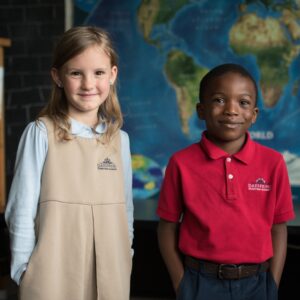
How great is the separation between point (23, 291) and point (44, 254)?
0.13m

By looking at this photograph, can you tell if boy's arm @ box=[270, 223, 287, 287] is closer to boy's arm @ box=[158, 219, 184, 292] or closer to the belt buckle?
the belt buckle

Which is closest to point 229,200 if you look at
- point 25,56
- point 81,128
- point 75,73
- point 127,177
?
point 127,177

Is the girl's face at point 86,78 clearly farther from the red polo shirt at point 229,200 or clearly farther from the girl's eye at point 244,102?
the girl's eye at point 244,102

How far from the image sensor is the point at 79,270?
1.67 metres

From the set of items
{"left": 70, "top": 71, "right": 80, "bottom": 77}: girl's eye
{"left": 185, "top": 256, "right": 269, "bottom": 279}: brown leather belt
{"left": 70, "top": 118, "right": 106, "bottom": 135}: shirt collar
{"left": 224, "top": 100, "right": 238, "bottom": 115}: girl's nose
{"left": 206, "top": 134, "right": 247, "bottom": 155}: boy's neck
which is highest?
{"left": 70, "top": 71, "right": 80, "bottom": 77}: girl's eye

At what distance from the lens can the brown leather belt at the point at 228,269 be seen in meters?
1.61

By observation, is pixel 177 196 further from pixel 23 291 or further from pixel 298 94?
pixel 298 94

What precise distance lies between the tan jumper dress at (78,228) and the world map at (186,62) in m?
1.42

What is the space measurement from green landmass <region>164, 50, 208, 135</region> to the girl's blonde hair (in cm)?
132

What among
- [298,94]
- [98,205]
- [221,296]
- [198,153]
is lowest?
[221,296]

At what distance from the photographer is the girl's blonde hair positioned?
169 centimetres

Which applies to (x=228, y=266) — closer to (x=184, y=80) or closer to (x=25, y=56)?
(x=184, y=80)

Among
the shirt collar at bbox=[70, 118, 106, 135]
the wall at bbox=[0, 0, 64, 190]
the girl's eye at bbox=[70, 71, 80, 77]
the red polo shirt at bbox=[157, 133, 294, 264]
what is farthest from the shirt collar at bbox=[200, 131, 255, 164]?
the wall at bbox=[0, 0, 64, 190]

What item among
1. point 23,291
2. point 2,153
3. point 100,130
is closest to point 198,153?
point 100,130
